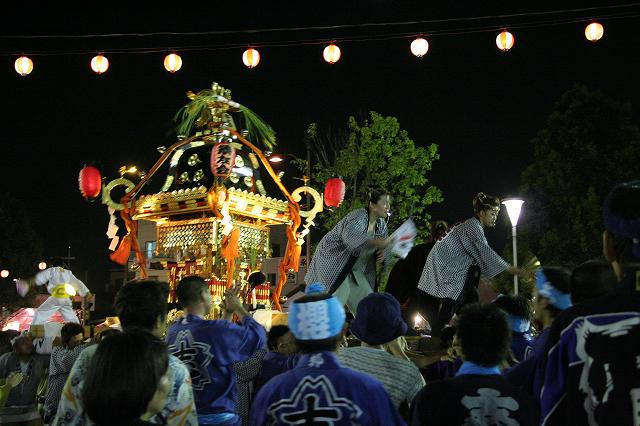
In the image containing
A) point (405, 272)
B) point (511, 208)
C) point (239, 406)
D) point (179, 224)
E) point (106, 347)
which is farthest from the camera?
point (511, 208)

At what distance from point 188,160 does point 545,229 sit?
50.1 feet

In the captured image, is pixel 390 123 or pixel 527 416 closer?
pixel 527 416

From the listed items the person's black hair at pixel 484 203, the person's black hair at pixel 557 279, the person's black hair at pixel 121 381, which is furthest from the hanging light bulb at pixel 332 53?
the person's black hair at pixel 121 381

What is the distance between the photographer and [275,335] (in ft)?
16.7

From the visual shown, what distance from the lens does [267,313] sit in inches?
367

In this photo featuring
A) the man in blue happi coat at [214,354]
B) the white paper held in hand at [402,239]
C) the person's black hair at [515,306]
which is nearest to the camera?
the man in blue happi coat at [214,354]

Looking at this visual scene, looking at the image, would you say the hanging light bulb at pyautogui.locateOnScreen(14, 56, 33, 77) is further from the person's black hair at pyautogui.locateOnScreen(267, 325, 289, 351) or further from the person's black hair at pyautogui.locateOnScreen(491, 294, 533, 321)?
the person's black hair at pyautogui.locateOnScreen(491, 294, 533, 321)

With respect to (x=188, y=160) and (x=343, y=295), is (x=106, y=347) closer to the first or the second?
(x=343, y=295)

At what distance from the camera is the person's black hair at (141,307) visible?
3.49m

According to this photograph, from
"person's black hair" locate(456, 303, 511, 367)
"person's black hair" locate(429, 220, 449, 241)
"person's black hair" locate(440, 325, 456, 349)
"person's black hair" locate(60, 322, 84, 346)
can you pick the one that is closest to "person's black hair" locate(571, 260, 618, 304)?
"person's black hair" locate(456, 303, 511, 367)

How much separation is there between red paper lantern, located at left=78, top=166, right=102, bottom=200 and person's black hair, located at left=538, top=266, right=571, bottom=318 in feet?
34.7

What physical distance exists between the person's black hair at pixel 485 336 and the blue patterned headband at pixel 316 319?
0.56 metres

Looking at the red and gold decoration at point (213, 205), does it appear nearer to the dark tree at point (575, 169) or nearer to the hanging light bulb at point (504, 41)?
the hanging light bulb at point (504, 41)

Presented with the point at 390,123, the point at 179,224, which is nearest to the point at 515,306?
the point at 179,224
